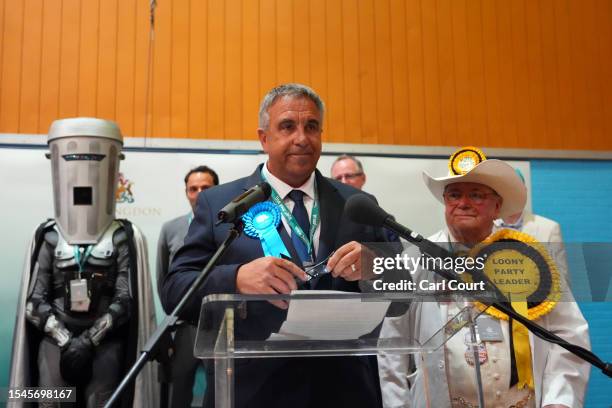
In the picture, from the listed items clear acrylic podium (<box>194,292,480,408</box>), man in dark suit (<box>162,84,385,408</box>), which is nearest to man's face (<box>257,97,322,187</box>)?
man in dark suit (<box>162,84,385,408</box>)

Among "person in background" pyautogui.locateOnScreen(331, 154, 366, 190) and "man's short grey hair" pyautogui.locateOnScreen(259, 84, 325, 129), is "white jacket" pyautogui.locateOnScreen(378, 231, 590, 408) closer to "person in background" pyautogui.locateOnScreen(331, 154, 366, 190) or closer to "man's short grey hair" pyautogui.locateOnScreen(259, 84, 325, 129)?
"man's short grey hair" pyautogui.locateOnScreen(259, 84, 325, 129)

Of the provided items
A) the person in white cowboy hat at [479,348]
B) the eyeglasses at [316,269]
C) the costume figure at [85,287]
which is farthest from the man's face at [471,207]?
the costume figure at [85,287]

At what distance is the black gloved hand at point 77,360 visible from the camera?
121 inches

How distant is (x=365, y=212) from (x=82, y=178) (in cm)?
220

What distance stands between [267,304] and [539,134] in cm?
455

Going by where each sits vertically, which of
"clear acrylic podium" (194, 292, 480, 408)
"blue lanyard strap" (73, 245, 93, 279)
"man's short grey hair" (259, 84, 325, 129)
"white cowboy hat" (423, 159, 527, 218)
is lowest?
"clear acrylic podium" (194, 292, 480, 408)

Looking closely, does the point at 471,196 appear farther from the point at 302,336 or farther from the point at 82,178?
the point at 82,178

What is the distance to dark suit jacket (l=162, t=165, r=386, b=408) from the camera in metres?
1.62

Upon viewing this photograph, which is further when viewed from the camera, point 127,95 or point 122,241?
point 127,95

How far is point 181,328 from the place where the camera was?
3.81m

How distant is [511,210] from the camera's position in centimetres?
262

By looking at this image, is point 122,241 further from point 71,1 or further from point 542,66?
point 542,66

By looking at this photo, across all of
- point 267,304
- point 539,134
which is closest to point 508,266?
point 267,304

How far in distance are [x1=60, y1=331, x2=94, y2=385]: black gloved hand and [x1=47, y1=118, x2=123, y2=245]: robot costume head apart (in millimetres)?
506
